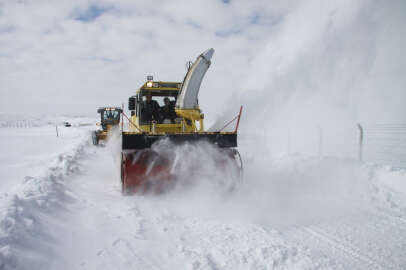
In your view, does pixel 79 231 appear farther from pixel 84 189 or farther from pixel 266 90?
pixel 266 90

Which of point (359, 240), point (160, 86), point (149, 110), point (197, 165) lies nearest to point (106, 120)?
point (160, 86)

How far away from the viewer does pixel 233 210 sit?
4.80 metres

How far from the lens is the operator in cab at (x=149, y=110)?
23.6ft

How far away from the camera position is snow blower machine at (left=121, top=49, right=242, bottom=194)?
213 inches

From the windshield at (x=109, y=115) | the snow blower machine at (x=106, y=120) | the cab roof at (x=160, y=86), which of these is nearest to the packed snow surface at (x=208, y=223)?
the cab roof at (x=160, y=86)

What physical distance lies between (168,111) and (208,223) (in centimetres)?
394

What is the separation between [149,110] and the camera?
23.6 feet

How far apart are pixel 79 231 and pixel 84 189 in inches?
100

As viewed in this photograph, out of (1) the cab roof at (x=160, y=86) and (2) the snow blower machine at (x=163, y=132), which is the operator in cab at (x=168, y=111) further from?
(1) the cab roof at (x=160, y=86)

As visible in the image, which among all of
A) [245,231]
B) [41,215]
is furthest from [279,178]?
[41,215]

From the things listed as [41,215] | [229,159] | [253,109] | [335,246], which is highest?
[253,109]

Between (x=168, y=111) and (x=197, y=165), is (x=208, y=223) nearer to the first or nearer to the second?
(x=197, y=165)

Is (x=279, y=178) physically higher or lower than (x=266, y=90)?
lower

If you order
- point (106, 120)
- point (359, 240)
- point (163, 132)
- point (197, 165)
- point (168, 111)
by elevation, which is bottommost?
point (359, 240)
